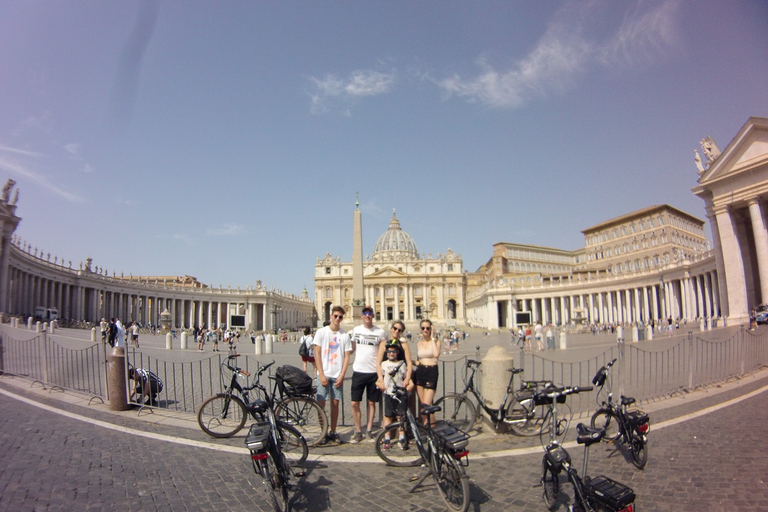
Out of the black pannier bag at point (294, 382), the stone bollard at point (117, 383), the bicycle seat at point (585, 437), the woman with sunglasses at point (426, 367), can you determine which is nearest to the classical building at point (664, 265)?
the woman with sunglasses at point (426, 367)

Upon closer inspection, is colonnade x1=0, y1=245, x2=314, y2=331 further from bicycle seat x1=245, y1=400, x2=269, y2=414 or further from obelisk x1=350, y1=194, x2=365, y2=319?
bicycle seat x1=245, y1=400, x2=269, y2=414

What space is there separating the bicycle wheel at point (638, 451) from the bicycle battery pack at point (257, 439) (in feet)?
13.3

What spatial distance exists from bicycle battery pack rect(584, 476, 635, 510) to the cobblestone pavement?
81 centimetres

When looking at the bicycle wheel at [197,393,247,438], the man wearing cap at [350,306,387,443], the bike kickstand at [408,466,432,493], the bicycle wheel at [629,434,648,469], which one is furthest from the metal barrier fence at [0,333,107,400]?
the bicycle wheel at [629,434,648,469]

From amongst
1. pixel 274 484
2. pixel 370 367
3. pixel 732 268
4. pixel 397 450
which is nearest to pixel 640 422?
pixel 397 450

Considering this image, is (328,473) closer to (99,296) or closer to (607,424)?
(607,424)

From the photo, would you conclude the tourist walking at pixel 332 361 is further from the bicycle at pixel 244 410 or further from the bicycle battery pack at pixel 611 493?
the bicycle battery pack at pixel 611 493

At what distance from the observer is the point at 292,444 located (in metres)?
5.06

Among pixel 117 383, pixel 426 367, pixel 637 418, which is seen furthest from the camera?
pixel 117 383

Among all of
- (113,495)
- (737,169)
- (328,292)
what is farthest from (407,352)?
(328,292)

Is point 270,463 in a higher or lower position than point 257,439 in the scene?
lower

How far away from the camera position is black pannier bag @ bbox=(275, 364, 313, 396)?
18.6 ft

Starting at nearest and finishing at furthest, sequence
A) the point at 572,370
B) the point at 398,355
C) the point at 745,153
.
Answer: the point at 398,355
the point at 572,370
the point at 745,153

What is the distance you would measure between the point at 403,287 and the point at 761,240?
75.7 metres
